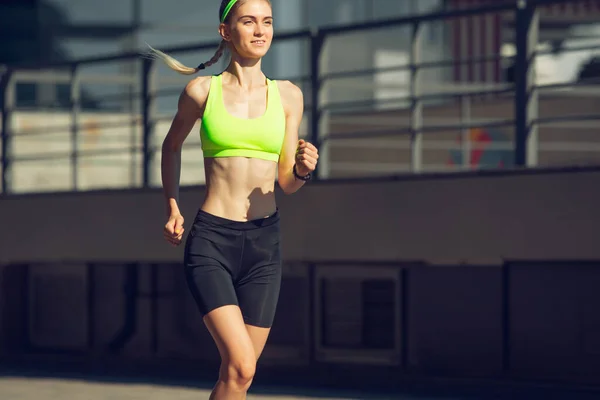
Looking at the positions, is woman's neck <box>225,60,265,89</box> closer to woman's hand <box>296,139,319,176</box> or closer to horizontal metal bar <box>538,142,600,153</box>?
woman's hand <box>296,139,319,176</box>

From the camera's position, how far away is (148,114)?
42.0 ft

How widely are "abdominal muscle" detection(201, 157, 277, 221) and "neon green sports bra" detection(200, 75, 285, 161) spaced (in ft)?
0.12

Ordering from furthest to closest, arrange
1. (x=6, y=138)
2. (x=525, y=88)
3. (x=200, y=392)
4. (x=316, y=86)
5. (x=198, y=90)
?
(x=6, y=138), (x=316, y=86), (x=200, y=392), (x=525, y=88), (x=198, y=90)

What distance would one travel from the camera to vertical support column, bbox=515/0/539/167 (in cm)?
1027

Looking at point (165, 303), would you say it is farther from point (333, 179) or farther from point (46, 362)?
point (333, 179)

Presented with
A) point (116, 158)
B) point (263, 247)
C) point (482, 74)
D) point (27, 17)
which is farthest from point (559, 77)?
point (263, 247)

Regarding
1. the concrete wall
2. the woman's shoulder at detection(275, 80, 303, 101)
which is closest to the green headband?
the woman's shoulder at detection(275, 80, 303, 101)

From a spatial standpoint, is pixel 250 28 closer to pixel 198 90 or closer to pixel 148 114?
pixel 198 90

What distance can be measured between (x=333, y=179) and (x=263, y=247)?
15.4ft

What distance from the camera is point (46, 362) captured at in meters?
13.9

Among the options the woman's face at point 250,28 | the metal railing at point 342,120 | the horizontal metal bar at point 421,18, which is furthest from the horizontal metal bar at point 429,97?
the woman's face at point 250,28

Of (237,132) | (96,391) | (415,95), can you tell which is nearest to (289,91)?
(237,132)

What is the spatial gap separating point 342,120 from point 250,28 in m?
12.4

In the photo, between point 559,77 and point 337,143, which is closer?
point 337,143
